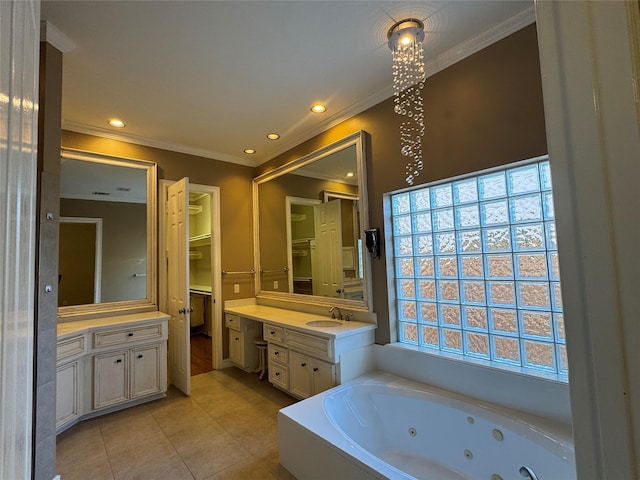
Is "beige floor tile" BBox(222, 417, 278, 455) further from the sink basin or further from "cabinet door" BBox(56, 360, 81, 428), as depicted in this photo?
"cabinet door" BBox(56, 360, 81, 428)

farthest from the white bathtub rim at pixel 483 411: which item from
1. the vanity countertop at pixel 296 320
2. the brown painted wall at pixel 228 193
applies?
the brown painted wall at pixel 228 193

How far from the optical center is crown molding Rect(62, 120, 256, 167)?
307 cm

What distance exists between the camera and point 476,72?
6.84 ft

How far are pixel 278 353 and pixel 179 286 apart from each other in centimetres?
123

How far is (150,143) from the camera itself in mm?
3516

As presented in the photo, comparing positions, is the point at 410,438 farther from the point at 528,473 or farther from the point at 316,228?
the point at 316,228

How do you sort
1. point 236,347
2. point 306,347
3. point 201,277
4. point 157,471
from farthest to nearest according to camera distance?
point 201,277 → point 236,347 → point 306,347 → point 157,471

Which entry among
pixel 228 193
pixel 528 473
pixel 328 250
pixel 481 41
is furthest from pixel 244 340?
pixel 481 41

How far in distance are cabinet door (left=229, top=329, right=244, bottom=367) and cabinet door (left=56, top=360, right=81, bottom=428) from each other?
1.55 m

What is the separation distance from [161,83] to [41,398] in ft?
7.37

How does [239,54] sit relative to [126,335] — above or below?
above

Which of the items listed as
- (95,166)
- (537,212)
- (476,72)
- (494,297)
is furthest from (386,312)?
(95,166)

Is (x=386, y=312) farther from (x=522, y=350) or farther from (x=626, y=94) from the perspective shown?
(x=626, y=94)

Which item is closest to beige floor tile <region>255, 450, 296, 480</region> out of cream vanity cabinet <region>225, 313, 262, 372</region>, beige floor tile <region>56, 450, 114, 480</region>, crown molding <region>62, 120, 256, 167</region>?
beige floor tile <region>56, 450, 114, 480</region>
